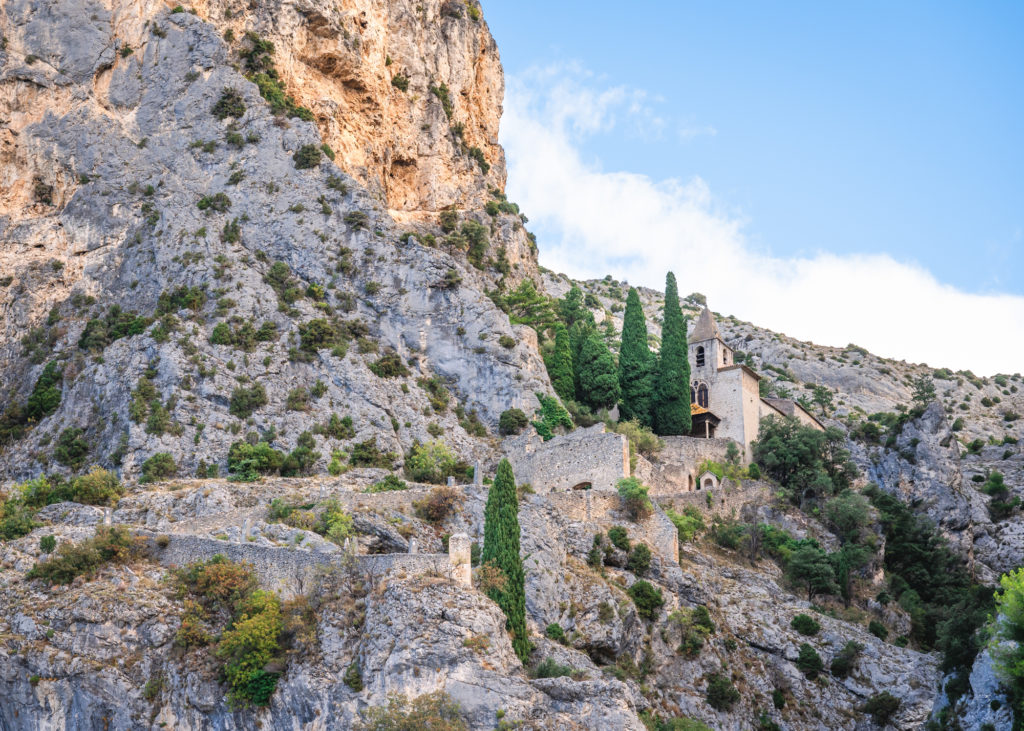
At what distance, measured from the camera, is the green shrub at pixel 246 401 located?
5778cm

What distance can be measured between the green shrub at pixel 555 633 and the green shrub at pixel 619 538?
7.05 meters

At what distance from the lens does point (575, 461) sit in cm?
5450

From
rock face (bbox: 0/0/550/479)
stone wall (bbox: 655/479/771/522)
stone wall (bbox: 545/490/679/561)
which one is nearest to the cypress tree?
stone wall (bbox: 545/490/679/561)

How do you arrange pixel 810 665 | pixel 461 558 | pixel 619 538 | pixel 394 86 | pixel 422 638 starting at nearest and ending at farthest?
pixel 422 638, pixel 461 558, pixel 810 665, pixel 619 538, pixel 394 86

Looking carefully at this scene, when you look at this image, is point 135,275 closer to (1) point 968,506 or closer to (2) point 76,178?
(2) point 76,178

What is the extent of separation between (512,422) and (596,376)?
28.1ft

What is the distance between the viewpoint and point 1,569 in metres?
42.3

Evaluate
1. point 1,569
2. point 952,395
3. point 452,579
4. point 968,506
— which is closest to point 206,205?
point 1,569

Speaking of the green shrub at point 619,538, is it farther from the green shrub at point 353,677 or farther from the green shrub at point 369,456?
the green shrub at point 353,677

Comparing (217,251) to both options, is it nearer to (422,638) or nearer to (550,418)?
(550,418)

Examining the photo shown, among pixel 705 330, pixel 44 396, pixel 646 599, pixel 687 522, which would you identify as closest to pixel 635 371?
pixel 705 330

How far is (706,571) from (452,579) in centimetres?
1780

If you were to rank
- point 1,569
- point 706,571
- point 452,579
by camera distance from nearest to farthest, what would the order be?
point 452,579
point 1,569
point 706,571

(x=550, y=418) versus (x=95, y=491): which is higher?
(x=550, y=418)
